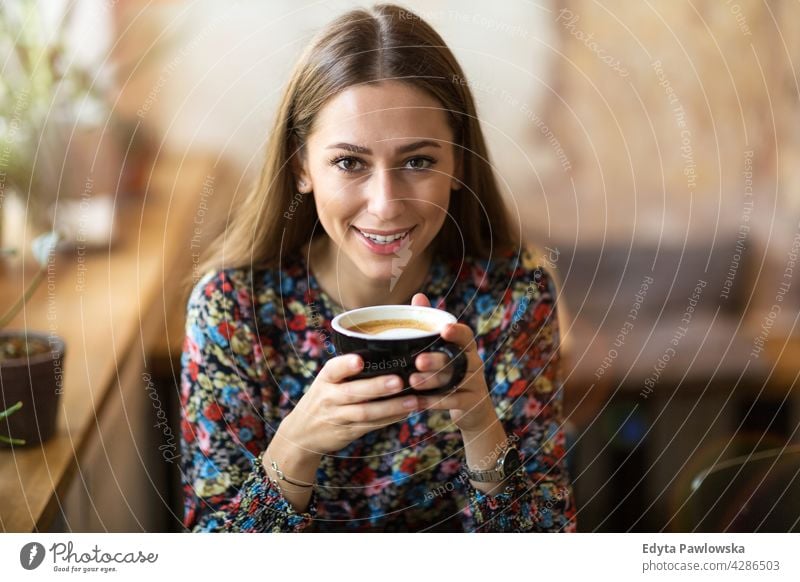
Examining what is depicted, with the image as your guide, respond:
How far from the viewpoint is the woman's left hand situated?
0.48m

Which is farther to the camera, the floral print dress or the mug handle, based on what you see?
the floral print dress

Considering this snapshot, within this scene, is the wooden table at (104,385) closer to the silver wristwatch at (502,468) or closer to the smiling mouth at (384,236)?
the smiling mouth at (384,236)

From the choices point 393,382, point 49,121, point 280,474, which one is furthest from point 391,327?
point 49,121

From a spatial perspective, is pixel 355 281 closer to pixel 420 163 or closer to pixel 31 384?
pixel 420 163

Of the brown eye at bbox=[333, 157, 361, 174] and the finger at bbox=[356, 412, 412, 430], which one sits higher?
the brown eye at bbox=[333, 157, 361, 174]

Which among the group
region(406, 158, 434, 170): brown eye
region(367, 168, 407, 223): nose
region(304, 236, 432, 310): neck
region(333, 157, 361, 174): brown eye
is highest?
region(333, 157, 361, 174): brown eye

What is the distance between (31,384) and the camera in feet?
1.96

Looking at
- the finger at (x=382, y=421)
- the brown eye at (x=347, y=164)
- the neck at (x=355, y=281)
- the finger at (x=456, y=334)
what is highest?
the brown eye at (x=347, y=164)

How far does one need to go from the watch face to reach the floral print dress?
0.04 feet

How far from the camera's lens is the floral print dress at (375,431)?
61 centimetres

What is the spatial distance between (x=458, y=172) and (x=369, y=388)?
0.60ft
